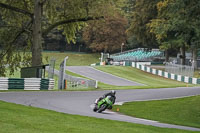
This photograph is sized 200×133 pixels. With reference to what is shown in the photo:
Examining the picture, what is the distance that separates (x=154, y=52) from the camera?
269 feet

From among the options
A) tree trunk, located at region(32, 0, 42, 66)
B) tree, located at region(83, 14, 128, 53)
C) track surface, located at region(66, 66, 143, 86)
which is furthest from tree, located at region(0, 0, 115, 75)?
tree, located at region(83, 14, 128, 53)

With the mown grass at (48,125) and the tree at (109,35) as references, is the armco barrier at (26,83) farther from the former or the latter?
the tree at (109,35)

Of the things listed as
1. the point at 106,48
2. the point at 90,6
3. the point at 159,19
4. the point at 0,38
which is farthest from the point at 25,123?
the point at 106,48

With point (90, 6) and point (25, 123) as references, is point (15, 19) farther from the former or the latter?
point (25, 123)

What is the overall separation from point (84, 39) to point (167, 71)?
3807 centimetres

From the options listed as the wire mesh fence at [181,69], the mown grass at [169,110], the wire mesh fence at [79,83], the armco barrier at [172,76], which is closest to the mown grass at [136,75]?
the armco barrier at [172,76]

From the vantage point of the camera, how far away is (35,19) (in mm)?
32000

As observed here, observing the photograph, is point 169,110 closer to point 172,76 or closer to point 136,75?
point 172,76

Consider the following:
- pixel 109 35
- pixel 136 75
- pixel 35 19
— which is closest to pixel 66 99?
pixel 35 19

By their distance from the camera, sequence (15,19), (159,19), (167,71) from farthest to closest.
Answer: (159,19)
(167,71)
(15,19)

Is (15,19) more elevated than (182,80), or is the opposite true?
(15,19)

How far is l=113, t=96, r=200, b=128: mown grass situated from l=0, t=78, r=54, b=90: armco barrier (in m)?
7.37

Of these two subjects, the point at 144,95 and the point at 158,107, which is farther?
the point at 144,95

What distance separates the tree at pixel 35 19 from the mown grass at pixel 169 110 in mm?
10791
